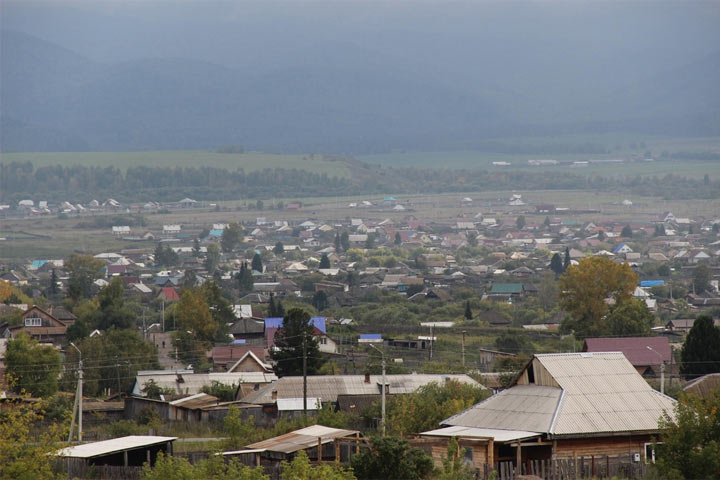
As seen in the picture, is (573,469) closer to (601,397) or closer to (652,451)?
(652,451)

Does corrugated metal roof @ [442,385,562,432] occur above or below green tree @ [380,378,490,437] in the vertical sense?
above

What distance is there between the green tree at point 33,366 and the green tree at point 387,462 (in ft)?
64.8

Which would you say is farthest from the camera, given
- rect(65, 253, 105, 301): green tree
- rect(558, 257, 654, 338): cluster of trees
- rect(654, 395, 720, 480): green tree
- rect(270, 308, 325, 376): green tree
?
rect(65, 253, 105, 301): green tree

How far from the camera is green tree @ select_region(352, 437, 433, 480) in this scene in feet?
64.6

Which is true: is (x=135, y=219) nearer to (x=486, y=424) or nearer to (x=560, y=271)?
(x=560, y=271)

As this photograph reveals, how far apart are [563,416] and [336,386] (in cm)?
1613

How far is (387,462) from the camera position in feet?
64.7

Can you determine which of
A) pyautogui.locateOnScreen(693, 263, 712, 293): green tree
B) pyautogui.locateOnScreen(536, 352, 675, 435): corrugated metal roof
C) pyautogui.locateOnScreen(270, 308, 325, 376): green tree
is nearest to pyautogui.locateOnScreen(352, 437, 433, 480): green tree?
pyautogui.locateOnScreen(536, 352, 675, 435): corrugated metal roof

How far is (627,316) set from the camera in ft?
169

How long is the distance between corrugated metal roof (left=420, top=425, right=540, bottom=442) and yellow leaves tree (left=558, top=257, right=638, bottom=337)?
3279 centimetres

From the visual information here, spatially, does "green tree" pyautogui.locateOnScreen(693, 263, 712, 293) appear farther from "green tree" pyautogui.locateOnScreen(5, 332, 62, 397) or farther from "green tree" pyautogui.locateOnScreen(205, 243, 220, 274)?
"green tree" pyautogui.locateOnScreen(5, 332, 62, 397)

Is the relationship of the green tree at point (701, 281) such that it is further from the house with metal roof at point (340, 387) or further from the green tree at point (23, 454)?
the green tree at point (23, 454)

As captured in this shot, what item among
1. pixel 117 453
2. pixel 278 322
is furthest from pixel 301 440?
pixel 278 322

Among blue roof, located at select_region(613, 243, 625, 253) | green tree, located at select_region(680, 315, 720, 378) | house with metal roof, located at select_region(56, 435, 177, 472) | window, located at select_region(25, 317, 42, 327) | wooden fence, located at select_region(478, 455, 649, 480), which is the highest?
wooden fence, located at select_region(478, 455, 649, 480)
